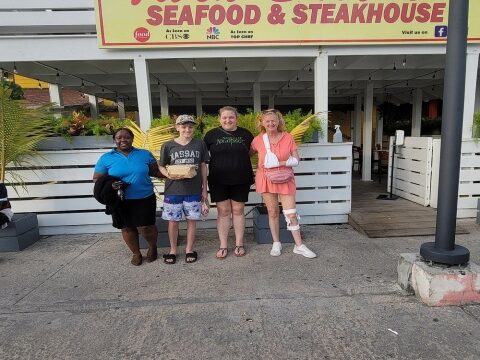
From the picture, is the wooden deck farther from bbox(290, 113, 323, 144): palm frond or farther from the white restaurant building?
bbox(290, 113, 323, 144): palm frond

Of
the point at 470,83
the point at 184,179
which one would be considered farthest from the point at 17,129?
the point at 470,83

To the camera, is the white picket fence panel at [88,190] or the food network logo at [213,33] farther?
the white picket fence panel at [88,190]

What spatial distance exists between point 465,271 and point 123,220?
3156 mm

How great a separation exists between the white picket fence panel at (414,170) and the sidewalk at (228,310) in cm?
160

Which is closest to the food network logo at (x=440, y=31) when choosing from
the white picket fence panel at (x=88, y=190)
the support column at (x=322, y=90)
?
the support column at (x=322, y=90)

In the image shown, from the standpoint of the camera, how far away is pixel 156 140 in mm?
4309

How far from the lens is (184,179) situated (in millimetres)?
3346

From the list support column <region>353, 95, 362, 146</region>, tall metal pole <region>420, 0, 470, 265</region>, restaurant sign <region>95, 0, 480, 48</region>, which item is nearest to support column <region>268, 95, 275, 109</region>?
support column <region>353, 95, 362, 146</region>

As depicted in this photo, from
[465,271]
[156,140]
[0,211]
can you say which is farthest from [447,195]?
[0,211]

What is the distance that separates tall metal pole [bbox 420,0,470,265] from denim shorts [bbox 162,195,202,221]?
2164mm

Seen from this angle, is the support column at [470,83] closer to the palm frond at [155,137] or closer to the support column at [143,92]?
the palm frond at [155,137]

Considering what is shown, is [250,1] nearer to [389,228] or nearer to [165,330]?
[389,228]

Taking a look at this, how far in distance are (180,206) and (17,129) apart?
2.45m

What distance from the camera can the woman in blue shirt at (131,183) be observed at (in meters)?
3.33
